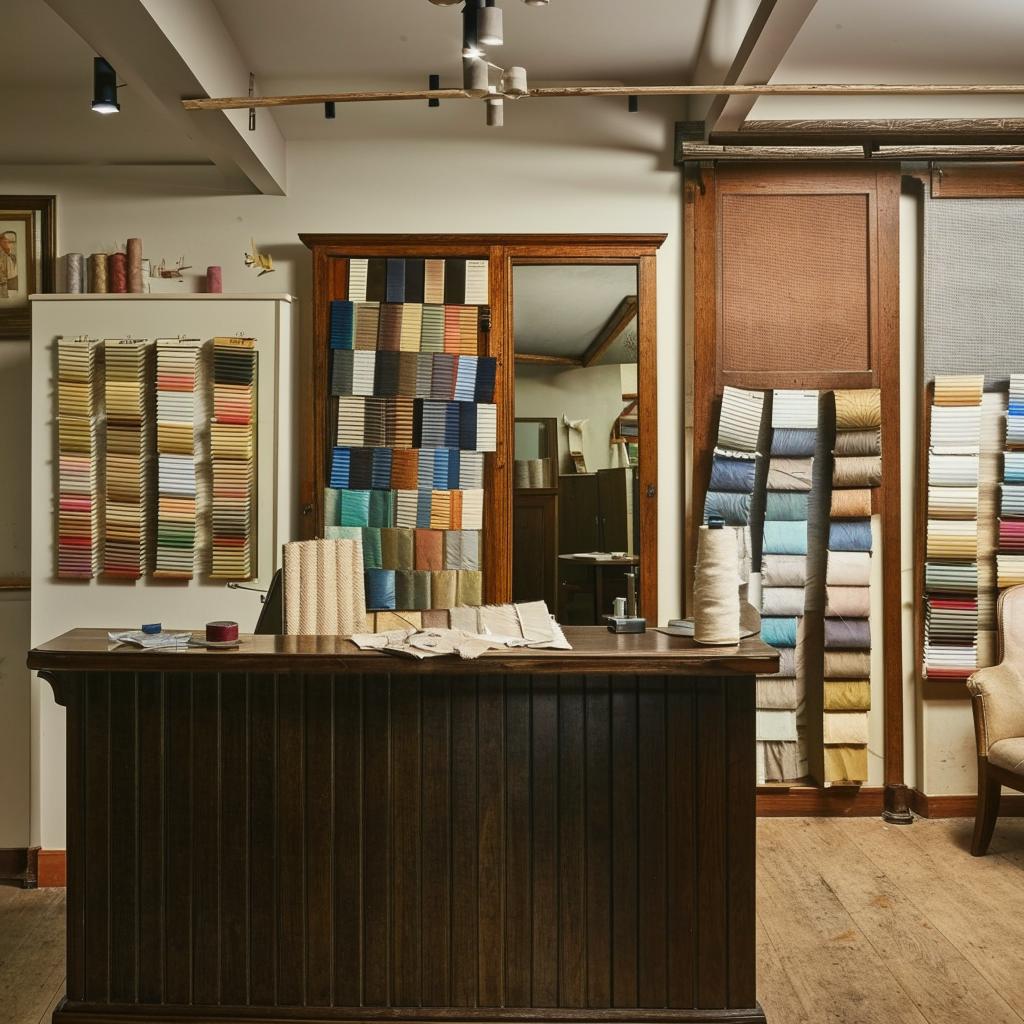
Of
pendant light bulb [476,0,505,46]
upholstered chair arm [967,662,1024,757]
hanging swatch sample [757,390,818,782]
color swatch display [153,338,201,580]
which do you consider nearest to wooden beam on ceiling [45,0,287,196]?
color swatch display [153,338,201,580]

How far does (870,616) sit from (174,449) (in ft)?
10.0

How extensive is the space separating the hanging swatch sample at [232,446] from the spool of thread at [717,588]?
2.01 m

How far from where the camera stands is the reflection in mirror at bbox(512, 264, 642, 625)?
4148 millimetres

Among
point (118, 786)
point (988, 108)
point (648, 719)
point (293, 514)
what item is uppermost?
point (988, 108)

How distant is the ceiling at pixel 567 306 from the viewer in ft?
13.7

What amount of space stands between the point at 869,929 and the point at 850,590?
1.48m

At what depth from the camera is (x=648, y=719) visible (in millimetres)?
2471

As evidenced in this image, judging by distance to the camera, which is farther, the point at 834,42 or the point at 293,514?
the point at 293,514

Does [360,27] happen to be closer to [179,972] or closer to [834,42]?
[834,42]

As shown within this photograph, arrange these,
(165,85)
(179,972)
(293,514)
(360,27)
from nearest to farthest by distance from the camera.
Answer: (179,972) < (165,85) < (360,27) < (293,514)

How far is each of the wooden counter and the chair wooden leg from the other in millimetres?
1842

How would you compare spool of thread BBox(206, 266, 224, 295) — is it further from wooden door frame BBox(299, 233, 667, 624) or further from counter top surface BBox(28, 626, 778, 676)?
counter top surface BBox(28, 626, 778, 676)

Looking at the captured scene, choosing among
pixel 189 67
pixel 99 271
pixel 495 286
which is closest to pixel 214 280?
pixel 99 271

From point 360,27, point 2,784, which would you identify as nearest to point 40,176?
point 360,27
